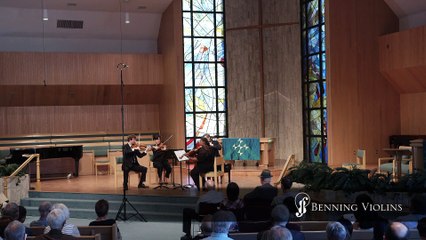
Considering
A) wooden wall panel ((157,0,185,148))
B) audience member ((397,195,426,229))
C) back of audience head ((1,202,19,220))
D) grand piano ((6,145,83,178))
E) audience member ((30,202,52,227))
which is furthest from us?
wooden wall panel ((157,0,185,148))

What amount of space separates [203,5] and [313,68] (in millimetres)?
3282

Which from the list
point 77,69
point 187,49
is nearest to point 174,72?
point 187,49

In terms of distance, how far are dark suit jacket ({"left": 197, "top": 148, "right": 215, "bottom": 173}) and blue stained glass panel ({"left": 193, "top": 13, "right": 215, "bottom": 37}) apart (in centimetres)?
527

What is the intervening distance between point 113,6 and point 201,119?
356 centimetres

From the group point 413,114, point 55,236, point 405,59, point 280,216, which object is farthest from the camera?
point 413,114

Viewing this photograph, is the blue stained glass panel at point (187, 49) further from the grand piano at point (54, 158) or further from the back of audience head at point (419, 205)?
the back of audience head at point (419, 205)

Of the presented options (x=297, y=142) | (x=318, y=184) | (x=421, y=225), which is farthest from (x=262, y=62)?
(x=421, y=225)

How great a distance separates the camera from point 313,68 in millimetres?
14320

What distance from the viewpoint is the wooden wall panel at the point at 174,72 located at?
1509 centimetres

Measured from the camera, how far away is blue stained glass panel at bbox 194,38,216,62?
15414 millimetres

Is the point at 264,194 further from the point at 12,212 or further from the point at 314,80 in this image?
the point at 314,80

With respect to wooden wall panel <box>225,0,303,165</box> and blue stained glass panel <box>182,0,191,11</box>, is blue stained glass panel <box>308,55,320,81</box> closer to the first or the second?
wooden wall panel <box>225,0,303,165</box>

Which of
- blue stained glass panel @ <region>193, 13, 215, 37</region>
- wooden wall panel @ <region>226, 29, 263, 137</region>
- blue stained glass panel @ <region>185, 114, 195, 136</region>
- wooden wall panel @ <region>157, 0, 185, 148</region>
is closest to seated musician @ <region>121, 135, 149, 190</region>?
wooden wall panel @ <region>157, 0, 185, 148</region>

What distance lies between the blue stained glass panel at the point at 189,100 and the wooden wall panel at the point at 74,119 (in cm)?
176
